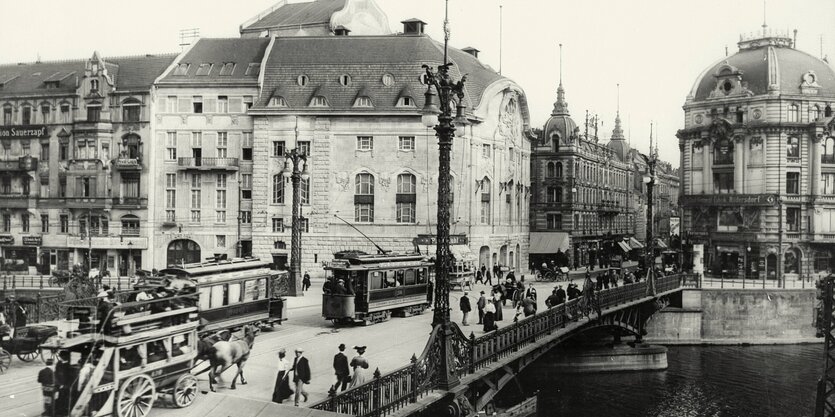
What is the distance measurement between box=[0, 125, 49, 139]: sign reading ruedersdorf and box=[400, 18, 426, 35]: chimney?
1164 inches

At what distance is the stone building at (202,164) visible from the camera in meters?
58.9

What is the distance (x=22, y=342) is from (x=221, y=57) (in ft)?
140

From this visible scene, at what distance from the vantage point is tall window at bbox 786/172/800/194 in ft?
209


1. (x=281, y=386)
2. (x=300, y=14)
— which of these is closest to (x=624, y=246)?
(x=300, y=14)

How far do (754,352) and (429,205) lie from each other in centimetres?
2439

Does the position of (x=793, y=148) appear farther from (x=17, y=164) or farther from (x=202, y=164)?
(x=17, y=164)

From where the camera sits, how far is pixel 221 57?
60.9 metres

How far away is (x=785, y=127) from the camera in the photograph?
208 ft

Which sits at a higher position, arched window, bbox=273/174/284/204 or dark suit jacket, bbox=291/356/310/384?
arched window, bbox=273/174/284/204

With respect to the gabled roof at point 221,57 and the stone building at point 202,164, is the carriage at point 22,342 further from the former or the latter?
the gabled roof at point 221,57

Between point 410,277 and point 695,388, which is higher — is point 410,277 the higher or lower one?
the higher one

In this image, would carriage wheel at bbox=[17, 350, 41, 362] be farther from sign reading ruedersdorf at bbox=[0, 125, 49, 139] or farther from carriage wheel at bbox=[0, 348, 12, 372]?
sign reading ruedersdorf at bbox=[0, 125, 49, 139]

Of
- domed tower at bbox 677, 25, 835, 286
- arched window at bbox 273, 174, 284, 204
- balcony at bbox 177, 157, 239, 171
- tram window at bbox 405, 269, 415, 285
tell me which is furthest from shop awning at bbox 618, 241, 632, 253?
tram window at bbox 405, 269, 415, 285

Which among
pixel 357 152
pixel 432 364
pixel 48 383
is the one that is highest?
pixel 357 152
